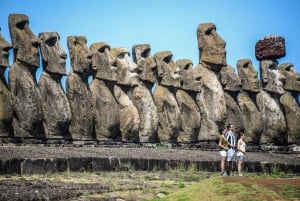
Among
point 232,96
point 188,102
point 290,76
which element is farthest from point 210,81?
point 290,76

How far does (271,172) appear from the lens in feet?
63.0

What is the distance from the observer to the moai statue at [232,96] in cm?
2450

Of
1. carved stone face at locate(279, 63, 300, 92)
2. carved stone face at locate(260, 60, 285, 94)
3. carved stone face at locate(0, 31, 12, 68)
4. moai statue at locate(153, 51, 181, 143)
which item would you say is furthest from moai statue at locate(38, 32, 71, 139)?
carved stone face at locate(279, 63, 300, 92)

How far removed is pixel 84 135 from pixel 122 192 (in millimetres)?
Result: 7816

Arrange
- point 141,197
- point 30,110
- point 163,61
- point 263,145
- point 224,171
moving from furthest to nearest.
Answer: point 263,145 → point 163,61 → point 30,110 → point 224,171 → point 141,197

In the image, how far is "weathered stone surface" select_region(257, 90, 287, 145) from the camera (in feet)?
85.7

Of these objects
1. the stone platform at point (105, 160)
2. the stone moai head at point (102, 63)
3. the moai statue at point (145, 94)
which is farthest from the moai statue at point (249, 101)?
the stone moai head at point (102, 63)

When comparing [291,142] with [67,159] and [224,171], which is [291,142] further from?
[67,159]

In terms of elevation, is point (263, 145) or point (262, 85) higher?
point (262, 85)

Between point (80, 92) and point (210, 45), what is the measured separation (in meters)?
6.49

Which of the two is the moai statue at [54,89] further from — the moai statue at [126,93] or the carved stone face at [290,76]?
the carved stone face at [290,76]

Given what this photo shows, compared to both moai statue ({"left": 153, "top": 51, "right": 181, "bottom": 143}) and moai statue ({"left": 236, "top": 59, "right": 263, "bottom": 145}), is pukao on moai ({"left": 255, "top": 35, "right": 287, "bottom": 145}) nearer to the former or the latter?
Answer: moai statue ({"left": 236, "top": 59, "right": 263, "bottom": 145})

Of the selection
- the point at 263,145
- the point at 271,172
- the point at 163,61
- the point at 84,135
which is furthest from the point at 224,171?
the point at 263,145

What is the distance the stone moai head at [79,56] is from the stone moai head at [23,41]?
1.53 meters
